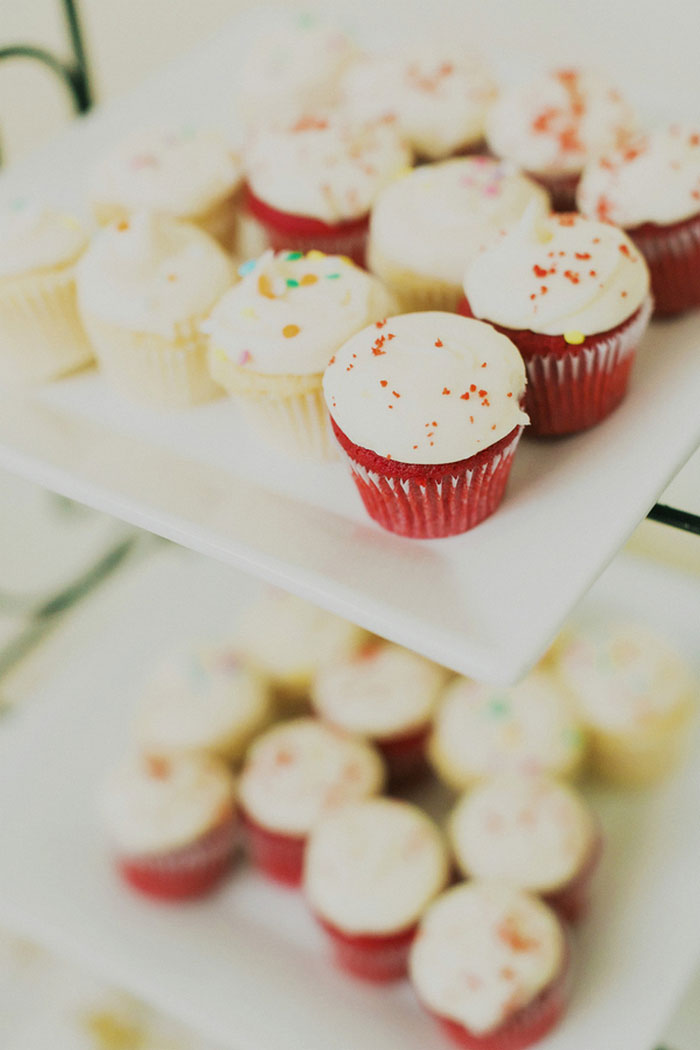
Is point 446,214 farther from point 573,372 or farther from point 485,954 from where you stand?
point 485,954

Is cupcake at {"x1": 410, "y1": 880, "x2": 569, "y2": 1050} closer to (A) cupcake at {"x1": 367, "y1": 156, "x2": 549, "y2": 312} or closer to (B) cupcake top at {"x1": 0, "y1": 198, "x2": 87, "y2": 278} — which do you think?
(A) cupcake at {"x1": 367, "y1": 156, "x2": 549, "y2": 312}

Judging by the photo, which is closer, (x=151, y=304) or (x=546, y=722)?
(x=151, y=304)

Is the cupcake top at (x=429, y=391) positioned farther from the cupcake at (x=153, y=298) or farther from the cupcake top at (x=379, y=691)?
the cupcake top at (x=379, y=691)

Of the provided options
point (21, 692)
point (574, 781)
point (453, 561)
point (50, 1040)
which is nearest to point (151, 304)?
point (453, 561)

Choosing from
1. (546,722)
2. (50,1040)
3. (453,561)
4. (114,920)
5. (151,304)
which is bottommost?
(50,1040)

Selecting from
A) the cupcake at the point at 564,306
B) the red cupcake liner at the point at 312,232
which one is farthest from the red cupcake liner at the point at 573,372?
the red cupcake liner at the point at 312,232

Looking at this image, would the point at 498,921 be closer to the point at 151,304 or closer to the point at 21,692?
the point at 151,304

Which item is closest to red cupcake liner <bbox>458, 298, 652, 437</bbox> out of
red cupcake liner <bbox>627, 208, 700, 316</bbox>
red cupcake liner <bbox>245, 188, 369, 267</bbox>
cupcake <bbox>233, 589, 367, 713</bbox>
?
red cupcake liner <bbox>627, 208, 700, 316</bbox>
